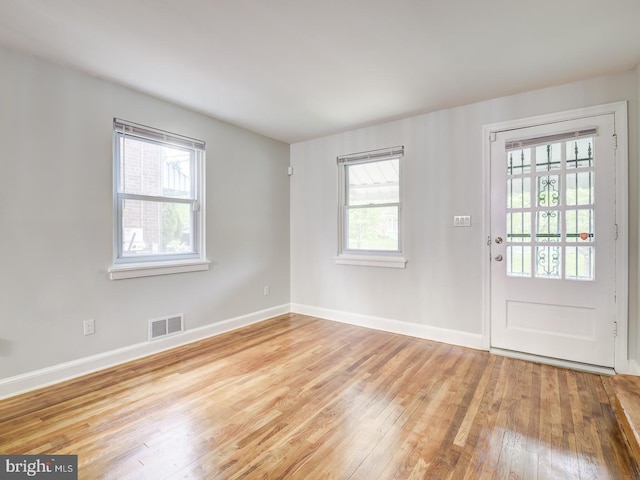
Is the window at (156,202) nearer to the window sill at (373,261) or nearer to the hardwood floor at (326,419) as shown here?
the hardwood floor at (326,419)

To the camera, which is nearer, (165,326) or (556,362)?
(556,362)

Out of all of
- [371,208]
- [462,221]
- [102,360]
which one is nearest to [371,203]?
[371,208]

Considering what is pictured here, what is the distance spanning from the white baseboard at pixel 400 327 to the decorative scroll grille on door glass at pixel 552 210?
814mm

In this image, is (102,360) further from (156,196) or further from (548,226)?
(548,226)

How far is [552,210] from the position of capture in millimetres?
2834

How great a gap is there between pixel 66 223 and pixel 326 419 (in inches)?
97.2

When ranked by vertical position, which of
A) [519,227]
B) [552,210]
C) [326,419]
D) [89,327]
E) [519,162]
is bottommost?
[326,419]

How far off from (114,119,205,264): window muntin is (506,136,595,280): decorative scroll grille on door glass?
325cm

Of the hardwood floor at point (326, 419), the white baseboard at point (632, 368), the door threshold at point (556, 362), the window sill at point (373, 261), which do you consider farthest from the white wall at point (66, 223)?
the white baseboard at point (632, 368)

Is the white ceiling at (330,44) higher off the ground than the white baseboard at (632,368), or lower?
higher

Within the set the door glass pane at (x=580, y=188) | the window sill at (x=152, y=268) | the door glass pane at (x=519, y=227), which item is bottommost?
the window sill at (x=152, y=268)

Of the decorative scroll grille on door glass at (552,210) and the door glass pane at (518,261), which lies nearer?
the decorative scroll grille on door glass at (552,210)

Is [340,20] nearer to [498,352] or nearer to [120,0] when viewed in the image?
[120,0]

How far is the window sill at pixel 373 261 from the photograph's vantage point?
12.1ft
